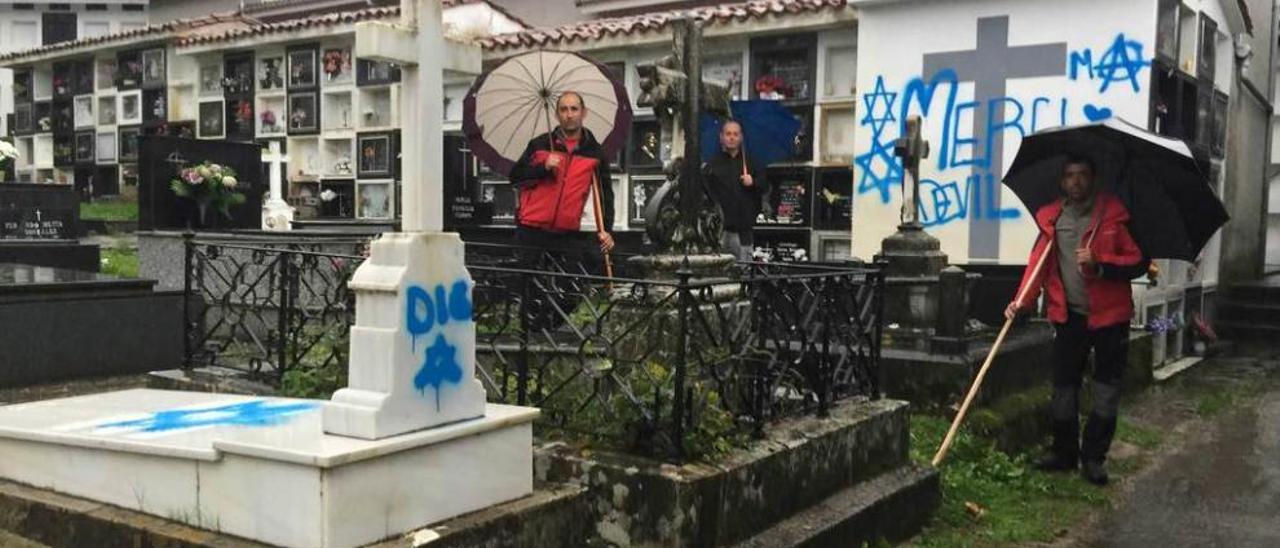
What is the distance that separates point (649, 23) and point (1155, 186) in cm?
732

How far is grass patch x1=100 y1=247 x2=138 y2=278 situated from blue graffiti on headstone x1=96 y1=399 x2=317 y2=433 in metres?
6.43

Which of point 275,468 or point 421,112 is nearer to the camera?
point 275,468

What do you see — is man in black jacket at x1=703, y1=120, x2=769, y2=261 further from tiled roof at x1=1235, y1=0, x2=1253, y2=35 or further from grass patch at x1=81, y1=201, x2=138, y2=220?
grass patch at x1=81, y1=201, x2=138, y2=220

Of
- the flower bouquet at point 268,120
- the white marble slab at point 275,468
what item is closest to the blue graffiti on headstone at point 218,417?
the white marble slab at point 275,468

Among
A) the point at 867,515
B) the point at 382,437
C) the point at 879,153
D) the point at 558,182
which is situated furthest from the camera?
the point at 879,153

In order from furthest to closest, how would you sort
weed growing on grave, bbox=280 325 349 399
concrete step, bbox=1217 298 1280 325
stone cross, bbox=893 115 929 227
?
concrete step, bbox=1217 298 1280 325, stone cross, bbox=893 115 929 227, weed growing on grave, bbox=280 325 349 399

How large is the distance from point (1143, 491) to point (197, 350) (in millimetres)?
4856

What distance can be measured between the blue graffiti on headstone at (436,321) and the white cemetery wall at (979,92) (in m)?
7.48

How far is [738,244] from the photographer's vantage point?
7215 millimetres

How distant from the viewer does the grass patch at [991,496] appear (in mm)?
4645

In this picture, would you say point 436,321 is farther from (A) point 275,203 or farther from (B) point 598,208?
(A) point 275,203

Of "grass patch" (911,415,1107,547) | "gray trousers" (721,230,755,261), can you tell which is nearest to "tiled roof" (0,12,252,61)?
"gray trousers" (721,230,755,261)

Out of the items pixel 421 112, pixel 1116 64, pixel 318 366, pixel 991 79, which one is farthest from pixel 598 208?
pixel 1116 64

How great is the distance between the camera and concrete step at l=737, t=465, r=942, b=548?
3.82 metres
